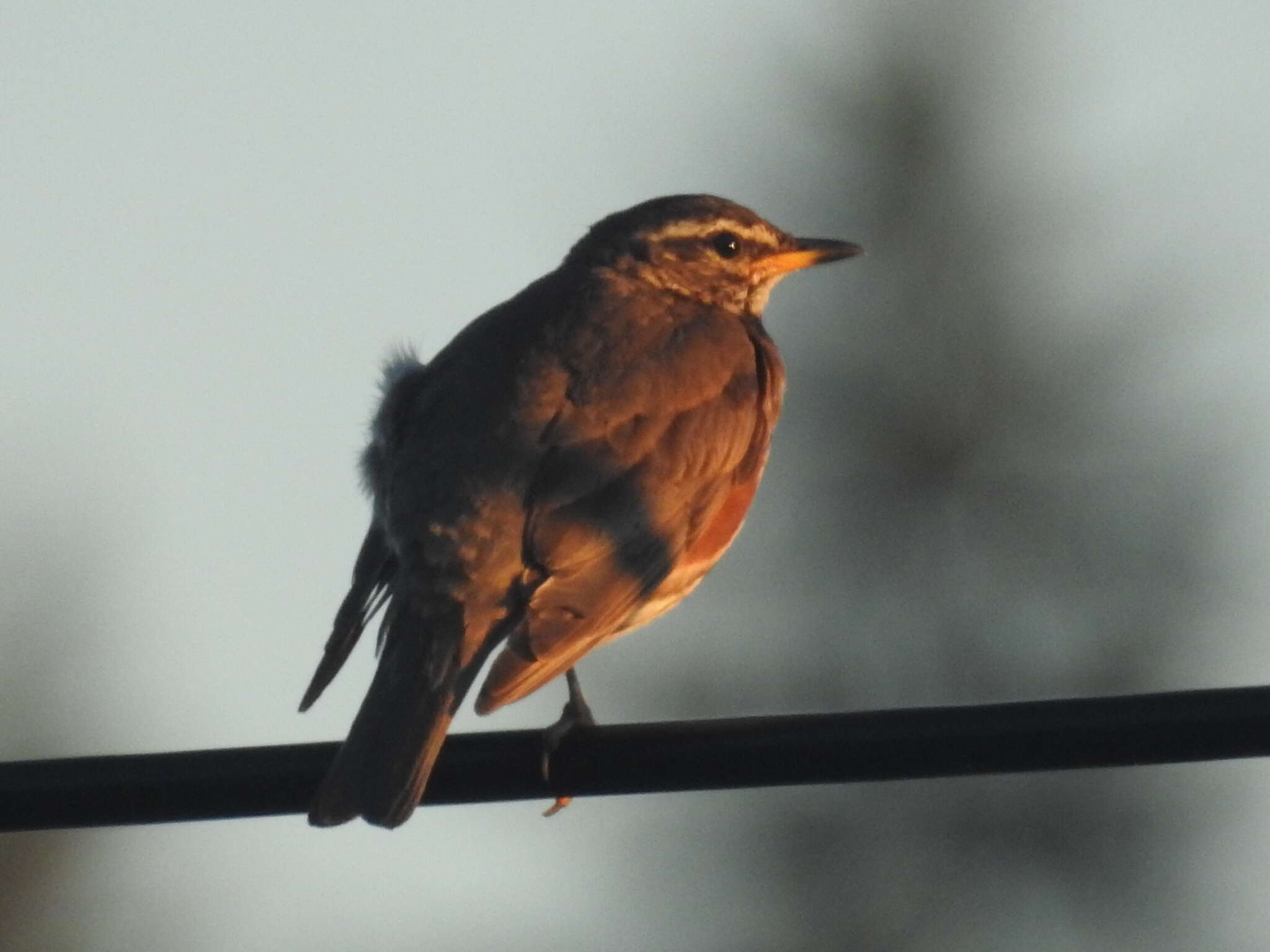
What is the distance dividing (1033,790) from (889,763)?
6.51m

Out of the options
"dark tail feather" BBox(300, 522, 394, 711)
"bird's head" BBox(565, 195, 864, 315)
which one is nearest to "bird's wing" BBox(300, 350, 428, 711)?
"dark tail feather" BBox(300, 522, 394, 711)

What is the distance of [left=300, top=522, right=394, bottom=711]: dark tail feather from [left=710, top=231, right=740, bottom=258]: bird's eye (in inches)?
103

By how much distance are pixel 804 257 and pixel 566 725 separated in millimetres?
3981

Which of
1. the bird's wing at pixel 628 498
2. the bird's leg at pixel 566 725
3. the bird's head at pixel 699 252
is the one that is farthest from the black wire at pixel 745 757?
the bird's head at pixel 699 252

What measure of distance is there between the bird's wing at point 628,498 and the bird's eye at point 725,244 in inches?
43.1

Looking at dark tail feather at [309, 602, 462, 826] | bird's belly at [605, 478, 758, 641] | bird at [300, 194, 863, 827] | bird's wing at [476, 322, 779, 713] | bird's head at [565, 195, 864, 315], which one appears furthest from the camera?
bird's head at [565, 195, 864, 315]

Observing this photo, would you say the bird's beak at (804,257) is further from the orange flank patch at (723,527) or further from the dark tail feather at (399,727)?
the dark tail feather at (399,727)

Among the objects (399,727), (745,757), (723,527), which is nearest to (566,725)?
(399,727)

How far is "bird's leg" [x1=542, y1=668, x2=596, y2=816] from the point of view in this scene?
197 inches

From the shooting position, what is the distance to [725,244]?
933cm

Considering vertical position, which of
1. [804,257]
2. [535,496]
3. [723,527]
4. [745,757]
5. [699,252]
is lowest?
[723,527]

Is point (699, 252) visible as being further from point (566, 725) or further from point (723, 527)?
point (566, 725)

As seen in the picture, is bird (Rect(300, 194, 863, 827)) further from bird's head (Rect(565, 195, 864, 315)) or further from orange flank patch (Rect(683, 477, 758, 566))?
bird's head (Rect(565, 195, 864, 315))

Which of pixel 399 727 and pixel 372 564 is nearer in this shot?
pixel 399 727
